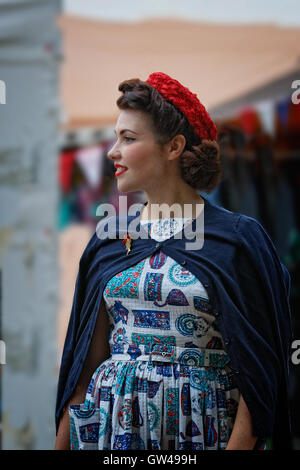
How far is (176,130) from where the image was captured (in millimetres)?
1612

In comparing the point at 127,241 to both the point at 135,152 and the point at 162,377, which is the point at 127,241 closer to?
the point at 135,152

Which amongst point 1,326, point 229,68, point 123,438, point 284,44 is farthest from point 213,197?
point 123,438

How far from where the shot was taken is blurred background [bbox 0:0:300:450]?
3219mm

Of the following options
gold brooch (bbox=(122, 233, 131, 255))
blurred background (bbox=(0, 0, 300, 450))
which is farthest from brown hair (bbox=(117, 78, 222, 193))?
blurred background (bbox=(0, 0, 300, 450))

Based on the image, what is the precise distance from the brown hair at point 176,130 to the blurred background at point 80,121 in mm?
1535

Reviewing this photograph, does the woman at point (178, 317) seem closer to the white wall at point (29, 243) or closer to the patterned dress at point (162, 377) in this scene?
the patterned dress at point (162, 377)

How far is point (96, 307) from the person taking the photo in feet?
5.47

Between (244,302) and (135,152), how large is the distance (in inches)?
20.8

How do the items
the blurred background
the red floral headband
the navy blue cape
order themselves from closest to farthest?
the navy blue cape, the red floral headband, the blurred background

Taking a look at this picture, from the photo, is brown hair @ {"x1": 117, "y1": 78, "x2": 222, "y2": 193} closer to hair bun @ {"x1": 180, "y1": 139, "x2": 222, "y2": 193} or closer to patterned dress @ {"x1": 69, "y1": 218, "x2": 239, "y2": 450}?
hair bun @ {"x1": 180, "y1": 139, "x2": 222, "y2": 193}

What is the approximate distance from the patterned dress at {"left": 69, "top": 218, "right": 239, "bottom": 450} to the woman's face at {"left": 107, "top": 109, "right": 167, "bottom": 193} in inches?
9.3
